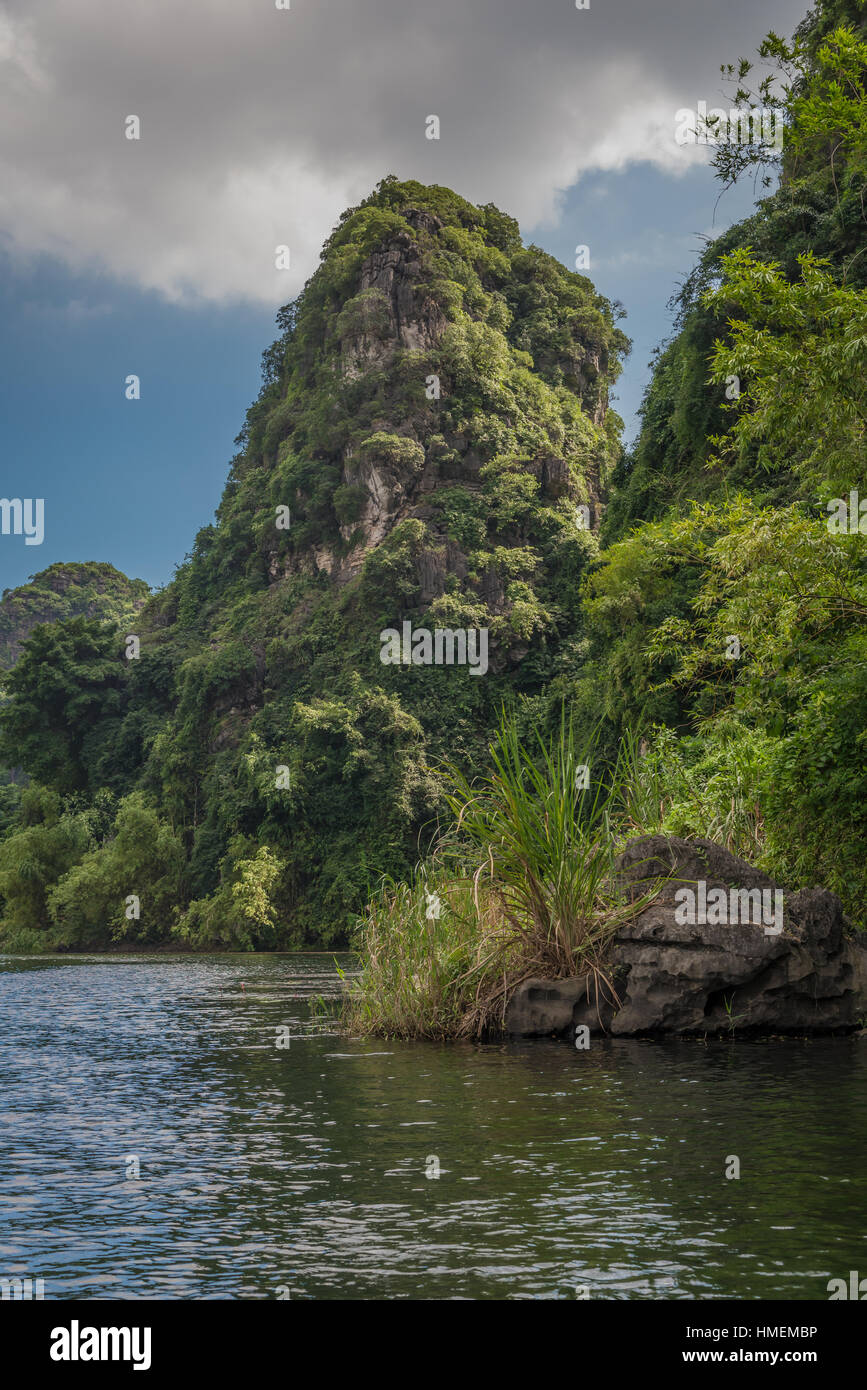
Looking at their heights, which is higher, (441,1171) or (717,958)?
(717,958)

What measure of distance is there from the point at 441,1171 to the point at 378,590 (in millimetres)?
59014

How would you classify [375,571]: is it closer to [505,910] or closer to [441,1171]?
[505,910]

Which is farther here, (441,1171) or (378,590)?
(378,590)

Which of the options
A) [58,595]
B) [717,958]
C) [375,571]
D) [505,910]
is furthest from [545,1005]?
[58,595]

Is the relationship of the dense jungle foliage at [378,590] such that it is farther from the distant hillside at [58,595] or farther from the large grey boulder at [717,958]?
the distant hillside at [58,595]

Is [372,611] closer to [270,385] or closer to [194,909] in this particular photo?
[194,909]

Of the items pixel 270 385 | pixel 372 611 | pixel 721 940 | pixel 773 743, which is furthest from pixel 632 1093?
pixel 270 385

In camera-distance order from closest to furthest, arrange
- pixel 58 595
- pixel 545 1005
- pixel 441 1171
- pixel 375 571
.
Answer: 1. pixel 441 1171
2. pixel 545 1005
3. pixel 375 571
4. pixel 58 595

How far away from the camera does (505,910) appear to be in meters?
16.0

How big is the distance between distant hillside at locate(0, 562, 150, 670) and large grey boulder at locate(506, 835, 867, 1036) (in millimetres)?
102577

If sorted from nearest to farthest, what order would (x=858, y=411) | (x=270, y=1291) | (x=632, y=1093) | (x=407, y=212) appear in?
(x=270, y=1291), (x=632, y=1093), (x=858, y=411), (x=407, y=212)

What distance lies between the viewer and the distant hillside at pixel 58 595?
381 feet
